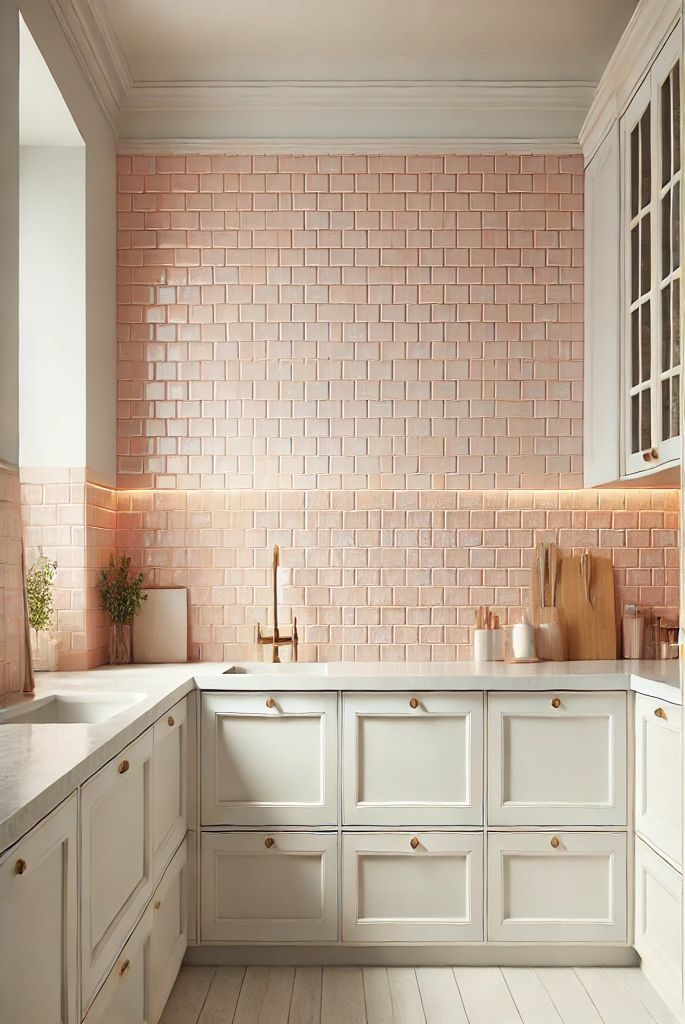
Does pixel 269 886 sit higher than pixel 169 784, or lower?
lower

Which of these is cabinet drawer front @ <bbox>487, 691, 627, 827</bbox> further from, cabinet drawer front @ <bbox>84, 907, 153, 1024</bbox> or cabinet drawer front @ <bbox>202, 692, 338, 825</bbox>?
cabinet drawer front @ <bbox>84, 907, 153, 1024</bbox>

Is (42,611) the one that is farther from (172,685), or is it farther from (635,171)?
(635,171)

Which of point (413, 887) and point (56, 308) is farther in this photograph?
point (56, 308)

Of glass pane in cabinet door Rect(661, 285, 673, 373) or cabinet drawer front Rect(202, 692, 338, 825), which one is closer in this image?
glass pane in cabinet door Rect(661, 285, 673, 373)

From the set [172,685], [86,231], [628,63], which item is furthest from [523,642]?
[86,231]

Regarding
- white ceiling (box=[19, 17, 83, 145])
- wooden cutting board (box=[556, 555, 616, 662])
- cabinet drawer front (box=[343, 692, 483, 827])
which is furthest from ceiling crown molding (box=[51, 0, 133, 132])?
wooden cutting board (box=[556, 555, 616, 662])

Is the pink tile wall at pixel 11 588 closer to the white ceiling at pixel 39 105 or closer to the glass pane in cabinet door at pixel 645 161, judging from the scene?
the white ceiling at pixel 39 105

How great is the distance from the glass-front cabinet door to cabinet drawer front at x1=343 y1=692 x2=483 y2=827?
99cm

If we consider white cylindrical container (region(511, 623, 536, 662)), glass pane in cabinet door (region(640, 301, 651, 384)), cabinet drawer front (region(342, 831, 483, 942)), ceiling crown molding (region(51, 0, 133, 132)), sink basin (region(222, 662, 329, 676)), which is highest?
ceiling crown molding (region(51, 0, 133, 132))

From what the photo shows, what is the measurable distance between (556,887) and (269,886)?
0.90 m

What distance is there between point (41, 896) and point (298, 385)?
2.41 m

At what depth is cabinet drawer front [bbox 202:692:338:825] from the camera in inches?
119

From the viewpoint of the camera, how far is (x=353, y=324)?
143 inches

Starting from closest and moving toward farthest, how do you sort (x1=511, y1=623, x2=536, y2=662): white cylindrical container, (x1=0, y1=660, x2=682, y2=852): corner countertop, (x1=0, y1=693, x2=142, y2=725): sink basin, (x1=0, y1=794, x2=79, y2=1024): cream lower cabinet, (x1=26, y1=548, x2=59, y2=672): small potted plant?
(x1=0, y1=794, x2=79, y2=1024): cream lower cabinet < (x1=0, y1=660, x2=682, y2=852): corner countertop < (x1=0, y1=693, x2=142, y2=725): sink basin < (x1=26, y1=548, x2=59, y2=672): small potted plant < (x1=511, y1=623, x2=536, y2=662): white cylindrical container
